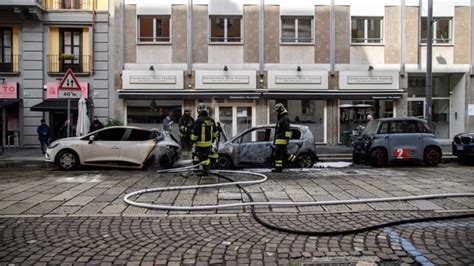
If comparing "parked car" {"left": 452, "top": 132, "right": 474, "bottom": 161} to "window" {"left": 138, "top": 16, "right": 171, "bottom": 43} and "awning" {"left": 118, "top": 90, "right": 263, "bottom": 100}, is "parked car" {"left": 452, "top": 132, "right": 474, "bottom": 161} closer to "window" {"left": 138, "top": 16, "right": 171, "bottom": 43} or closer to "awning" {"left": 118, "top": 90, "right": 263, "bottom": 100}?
"awning" {"left": 118, "top": 90, "right": 263, "bottom": 100}

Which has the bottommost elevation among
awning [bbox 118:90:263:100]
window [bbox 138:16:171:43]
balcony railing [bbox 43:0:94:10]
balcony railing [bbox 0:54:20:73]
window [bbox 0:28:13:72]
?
awning [bbox 118:90:263:100]

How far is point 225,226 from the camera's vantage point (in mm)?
5816

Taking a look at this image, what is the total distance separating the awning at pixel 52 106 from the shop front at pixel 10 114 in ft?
4.74

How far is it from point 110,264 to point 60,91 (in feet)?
34.6

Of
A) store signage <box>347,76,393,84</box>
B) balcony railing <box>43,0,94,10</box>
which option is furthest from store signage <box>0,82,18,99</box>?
store signage <box>347,76,393,84</box>

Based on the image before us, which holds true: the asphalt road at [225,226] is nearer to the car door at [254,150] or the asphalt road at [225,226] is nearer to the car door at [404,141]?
the car door at [254,150]

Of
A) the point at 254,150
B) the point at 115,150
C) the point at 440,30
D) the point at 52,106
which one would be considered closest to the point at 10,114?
the point at 52,106

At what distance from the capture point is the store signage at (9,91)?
21.3 meters

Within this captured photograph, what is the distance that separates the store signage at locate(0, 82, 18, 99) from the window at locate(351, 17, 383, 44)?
17.6 m

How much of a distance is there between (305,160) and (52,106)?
546 inches

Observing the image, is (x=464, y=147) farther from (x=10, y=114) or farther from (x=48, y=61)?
(x=10, y=114)

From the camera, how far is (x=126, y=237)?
5.28 meters

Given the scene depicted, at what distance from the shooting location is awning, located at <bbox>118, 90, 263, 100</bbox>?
21062 mm

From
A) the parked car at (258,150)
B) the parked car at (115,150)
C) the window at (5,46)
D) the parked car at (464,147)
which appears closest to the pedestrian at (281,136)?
the parked car at (258,150)
